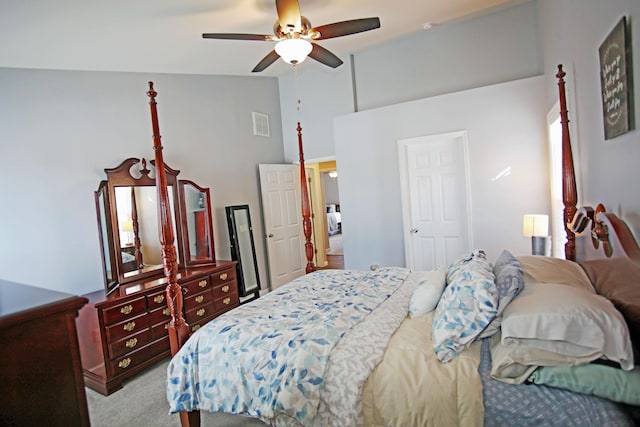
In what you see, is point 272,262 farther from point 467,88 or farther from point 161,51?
point 467,88

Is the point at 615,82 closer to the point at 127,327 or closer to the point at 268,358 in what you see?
the point at 268,358

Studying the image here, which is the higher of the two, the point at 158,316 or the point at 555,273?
the point at 555,273

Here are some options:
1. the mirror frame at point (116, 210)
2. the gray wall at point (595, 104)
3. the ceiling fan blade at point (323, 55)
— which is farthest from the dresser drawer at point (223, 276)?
the gray wall at point (595, 104)

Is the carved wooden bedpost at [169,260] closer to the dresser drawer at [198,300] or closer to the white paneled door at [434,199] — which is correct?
the dresser drawer at [198,300]

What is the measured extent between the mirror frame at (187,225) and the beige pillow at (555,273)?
3.18m

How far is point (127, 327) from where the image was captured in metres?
2.77

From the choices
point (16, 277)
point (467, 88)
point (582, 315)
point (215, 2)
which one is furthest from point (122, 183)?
point (467, 88)

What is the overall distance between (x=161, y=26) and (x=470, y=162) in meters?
3.39

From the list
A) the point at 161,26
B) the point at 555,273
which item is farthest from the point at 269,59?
the point at 555,273

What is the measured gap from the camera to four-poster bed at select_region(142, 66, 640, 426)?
1227 millimetres

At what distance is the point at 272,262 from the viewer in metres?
5.05

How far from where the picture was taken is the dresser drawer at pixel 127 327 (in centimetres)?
266

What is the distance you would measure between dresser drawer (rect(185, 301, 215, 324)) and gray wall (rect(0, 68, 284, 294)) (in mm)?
876

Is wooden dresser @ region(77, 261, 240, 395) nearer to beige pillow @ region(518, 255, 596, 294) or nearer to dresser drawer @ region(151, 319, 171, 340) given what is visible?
dresser drawer @ region(151, 319, 171, 340)
